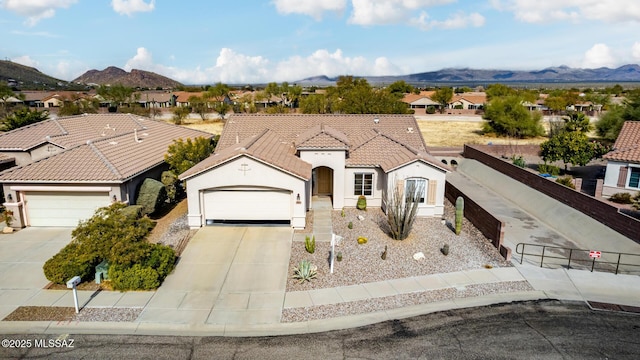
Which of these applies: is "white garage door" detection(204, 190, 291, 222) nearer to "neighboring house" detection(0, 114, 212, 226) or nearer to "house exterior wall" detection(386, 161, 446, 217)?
"neighboring house" detection(0, 114, 212, 226)

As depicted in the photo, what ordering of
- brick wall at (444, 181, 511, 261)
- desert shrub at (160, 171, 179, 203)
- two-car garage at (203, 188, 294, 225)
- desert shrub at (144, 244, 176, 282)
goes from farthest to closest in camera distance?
1. desert shrub at (160, 171, 179, 203)
2. two-car garage at (203, 188, 294, 225)
3. brick wall at (444, 181, 511, 261)
4. desert shrub at (144, 244, 176, 282)

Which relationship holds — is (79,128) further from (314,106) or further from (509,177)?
(314,106)

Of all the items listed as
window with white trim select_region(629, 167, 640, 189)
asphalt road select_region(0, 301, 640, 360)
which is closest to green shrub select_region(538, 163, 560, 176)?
window with white trim select_region(629, 167, 640, 189)

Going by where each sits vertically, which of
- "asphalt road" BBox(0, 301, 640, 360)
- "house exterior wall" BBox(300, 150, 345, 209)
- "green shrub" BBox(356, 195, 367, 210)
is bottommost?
"asphalt road" BBox(0, 301, 640, 360)

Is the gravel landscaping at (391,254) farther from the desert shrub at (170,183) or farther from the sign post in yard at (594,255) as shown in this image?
the desert shrub at (170,183)

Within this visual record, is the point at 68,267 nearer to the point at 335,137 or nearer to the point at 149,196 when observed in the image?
the point at 149,196

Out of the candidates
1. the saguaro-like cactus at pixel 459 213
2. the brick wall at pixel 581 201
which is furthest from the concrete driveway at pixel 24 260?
the brick wall at pixel 581 201
